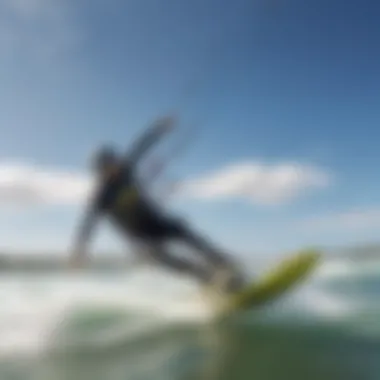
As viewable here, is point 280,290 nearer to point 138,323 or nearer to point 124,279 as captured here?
point 138,323

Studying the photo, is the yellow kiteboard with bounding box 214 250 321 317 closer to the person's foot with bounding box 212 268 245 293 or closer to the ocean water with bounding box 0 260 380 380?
the person's foot with bounding box 212 268 245 293

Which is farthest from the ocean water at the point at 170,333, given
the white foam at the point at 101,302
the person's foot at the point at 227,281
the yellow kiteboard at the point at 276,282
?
the person's foot at the point at 227,281

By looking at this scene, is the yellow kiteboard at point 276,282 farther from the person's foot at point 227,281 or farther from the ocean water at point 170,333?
the ocean water at point 170,333

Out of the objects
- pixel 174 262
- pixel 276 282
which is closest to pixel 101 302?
pixel 174 262

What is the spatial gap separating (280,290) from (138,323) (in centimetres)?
188

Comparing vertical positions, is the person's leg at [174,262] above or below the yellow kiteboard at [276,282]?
above

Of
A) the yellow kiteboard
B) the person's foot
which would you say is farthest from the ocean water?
the person's foot

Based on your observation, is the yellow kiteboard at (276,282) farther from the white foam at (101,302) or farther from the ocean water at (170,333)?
the white foam at (101,302)

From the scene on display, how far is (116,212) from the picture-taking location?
25.5 feet

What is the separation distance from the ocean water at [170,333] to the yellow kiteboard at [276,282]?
0.23 m

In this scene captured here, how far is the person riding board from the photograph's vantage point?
7.71 m

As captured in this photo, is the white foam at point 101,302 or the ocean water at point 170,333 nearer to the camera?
the ocean water at point 170,333

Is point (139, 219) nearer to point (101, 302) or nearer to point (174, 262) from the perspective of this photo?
point (174, 262)

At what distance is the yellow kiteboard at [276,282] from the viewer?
7.75 metres
